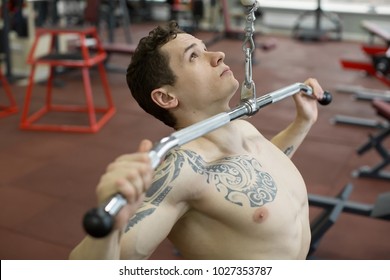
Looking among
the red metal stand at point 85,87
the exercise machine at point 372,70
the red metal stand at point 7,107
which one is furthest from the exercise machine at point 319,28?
the red metal stand at point 7,107

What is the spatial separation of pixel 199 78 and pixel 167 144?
292mm

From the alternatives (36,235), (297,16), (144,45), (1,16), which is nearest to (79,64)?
(36,235)

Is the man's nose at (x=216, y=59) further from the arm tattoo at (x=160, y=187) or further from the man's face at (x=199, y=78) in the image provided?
the arm tattoo at (x=160, y=187)

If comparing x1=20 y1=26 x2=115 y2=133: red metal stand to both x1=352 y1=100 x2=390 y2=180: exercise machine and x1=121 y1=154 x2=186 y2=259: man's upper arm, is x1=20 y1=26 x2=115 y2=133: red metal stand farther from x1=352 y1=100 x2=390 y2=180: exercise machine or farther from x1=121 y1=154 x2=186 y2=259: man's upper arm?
x1=121 y1=154 x2=186 y2=259: man's upper arm

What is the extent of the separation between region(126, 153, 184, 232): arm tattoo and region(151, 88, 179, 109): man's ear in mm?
117

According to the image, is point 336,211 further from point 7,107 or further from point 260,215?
point 7,107

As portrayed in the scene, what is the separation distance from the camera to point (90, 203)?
270cm

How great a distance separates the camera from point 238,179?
1.05 m

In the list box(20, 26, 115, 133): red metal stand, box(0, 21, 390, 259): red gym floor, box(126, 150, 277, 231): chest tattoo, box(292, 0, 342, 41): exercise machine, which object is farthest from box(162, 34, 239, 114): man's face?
box(292, 0, 342, 41): exercise machine

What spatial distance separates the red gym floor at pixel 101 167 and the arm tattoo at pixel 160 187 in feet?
2.90

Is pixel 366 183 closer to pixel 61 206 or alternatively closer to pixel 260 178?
pixel 61 206

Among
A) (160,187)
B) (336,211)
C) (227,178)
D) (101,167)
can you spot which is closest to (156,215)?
(160,187)

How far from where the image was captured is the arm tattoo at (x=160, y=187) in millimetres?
→ 921

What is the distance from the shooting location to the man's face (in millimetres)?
1045
